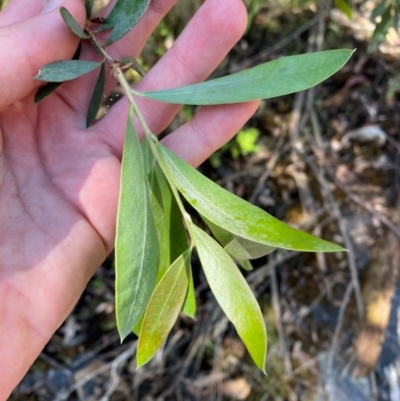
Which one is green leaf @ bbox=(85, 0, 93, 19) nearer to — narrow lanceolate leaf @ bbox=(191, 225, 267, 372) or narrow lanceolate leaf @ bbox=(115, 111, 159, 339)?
narrow lanceolate leaf @ bbox=(115, 111, 159, 339)

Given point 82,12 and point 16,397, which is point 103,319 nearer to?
point 16,397

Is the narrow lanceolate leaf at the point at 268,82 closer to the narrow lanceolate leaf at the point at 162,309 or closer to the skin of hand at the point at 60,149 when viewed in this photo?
the skin of hand at the point at 60,149

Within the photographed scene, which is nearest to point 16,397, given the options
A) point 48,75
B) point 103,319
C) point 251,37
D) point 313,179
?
point 103,319

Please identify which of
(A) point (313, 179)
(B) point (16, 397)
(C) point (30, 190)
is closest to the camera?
(C) point (30, 190)

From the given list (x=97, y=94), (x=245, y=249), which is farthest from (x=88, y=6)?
(x=245, y=249)

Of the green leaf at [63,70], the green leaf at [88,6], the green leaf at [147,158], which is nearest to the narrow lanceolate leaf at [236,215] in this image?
the green leaf at [147,158]

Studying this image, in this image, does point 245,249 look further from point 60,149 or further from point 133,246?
point 60,149
